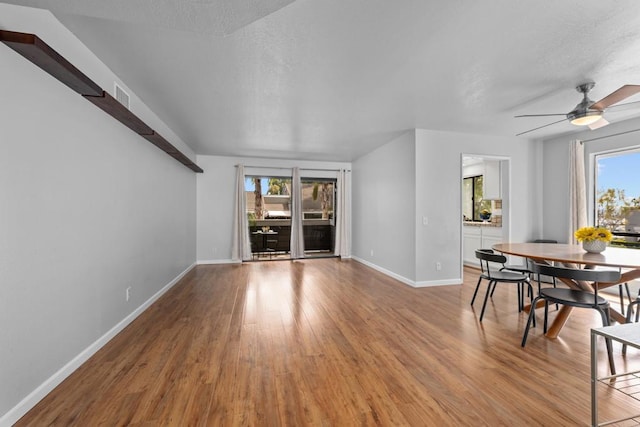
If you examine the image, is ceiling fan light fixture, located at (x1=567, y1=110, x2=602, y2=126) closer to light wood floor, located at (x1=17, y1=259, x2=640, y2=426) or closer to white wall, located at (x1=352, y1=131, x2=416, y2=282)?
white wall, located at (x1=352, y1=131, x2=416, y2=282)

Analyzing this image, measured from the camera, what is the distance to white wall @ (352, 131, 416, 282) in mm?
4598

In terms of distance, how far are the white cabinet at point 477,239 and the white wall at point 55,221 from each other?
542cm

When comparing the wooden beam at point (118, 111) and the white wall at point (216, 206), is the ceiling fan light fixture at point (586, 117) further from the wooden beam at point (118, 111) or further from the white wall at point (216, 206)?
the white wall at point (216, 206)

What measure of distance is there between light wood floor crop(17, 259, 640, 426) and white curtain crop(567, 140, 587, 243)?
72.9 inches

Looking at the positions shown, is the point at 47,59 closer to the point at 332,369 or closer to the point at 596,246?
the point at 332,369

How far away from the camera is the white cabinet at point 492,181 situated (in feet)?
17.5

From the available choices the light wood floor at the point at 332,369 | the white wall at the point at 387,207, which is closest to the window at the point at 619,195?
the light wood floor at the point at 332,369

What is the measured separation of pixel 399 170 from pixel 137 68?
13.1 feet

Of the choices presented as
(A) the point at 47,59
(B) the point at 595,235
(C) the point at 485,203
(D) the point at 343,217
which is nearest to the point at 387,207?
(D) the point at 343,217

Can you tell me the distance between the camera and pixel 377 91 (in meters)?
3.04

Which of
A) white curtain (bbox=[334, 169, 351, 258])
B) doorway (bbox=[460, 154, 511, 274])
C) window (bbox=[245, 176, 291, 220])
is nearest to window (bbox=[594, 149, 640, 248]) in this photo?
doorway (bbox=[460, 154, 511, 274])

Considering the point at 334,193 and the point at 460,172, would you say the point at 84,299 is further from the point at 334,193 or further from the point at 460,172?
the point at 334,193

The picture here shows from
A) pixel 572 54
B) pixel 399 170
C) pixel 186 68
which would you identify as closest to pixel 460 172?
pixel 399 170

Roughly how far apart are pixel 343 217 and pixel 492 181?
3.41 meters
